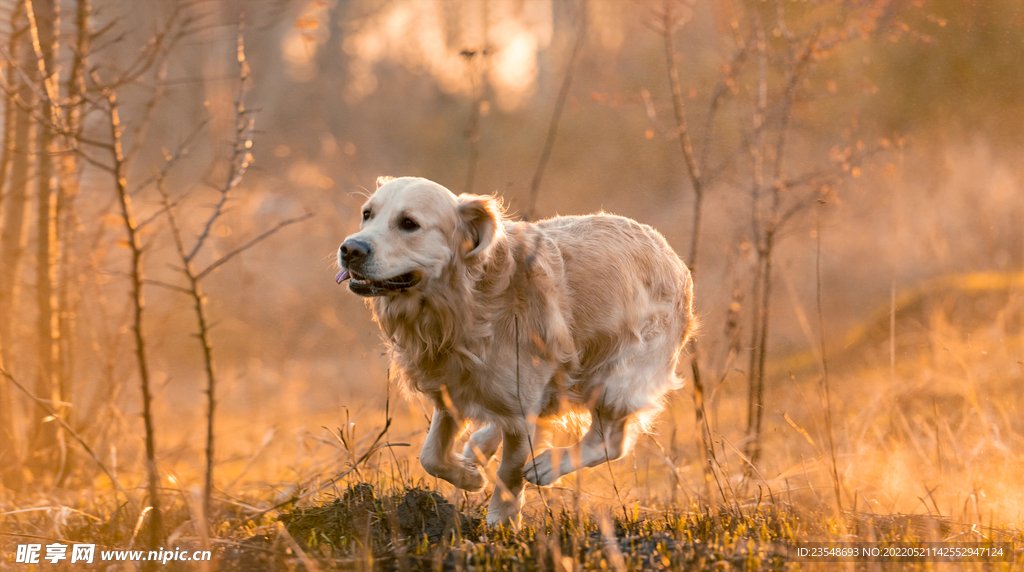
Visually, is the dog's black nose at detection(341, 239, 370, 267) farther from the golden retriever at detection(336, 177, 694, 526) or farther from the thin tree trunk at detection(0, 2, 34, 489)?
the thin tree trunk at detection(0, 2, 34, 489)

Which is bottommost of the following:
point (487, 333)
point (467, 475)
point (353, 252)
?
point (467, 475)

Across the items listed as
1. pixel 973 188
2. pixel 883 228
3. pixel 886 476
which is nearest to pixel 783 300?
pixel 883 228

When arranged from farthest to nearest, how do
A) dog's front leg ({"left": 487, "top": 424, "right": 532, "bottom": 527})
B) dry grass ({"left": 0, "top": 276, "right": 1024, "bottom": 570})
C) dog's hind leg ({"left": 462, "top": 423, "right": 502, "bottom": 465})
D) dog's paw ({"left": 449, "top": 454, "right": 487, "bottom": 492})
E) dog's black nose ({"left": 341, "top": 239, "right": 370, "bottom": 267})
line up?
dog's hind leg ({"left": 462, "top": 423, "right": 502, "bottom": 465}) < dog's paw ({"left": 449, "top": 454, "right": 487, "bottom": 492}) < dog's front leg ({"left": 487, "top": 424, "right": 532, "bottom": 527}) < dog's black nose ({"left": 341, "top": 239, "right": 370, "bottom": 267}) < dry grass ({"left": 0, "top": 276, "right": 1024, "bottom": 570})

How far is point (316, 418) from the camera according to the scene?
933 cm

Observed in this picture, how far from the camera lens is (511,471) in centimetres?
326

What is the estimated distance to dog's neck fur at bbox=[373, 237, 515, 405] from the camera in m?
3.11

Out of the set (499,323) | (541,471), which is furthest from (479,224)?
(541,471)

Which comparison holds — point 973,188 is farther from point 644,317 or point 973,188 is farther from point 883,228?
point 644,317

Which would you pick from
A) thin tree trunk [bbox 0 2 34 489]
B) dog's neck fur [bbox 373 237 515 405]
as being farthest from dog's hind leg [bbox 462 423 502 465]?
thin tree trunk [bbox 0 2 34 489]

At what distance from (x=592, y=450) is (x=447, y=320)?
1021mm

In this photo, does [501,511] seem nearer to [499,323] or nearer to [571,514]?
[571,514]

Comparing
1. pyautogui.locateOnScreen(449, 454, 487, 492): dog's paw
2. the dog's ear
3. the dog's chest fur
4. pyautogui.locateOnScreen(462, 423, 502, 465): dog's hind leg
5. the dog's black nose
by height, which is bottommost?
pyautogui.locateOnScreen(449, 454, 487, 492): dog's paw

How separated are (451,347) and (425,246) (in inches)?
19.5

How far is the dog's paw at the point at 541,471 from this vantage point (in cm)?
316
